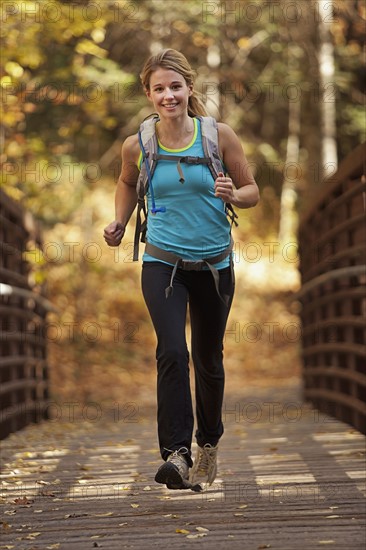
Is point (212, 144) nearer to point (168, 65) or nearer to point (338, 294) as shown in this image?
point (168, 65)

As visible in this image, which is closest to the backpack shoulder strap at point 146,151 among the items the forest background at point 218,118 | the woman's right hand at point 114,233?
the woman's right hand at point 114,233

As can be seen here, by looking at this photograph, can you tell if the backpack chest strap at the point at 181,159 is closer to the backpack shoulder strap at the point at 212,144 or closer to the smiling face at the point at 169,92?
the backpack shoulder strap at the point at 212,144

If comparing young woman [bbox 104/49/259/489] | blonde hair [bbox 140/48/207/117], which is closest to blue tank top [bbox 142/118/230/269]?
young woman [bbox 104/49/259/489]

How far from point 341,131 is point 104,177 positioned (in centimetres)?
514

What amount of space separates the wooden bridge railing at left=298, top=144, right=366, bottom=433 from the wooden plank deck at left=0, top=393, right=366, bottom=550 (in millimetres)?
548

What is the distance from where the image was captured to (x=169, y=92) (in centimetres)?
450

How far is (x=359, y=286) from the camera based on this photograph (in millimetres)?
7516

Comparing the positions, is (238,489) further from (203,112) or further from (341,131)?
(341,131)

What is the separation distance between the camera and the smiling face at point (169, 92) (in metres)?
4.50

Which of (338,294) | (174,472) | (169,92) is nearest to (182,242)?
(169,92)

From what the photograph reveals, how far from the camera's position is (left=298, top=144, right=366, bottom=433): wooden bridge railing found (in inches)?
282

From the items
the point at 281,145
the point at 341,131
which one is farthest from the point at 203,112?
the point at 281,145

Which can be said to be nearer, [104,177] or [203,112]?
[203,112]

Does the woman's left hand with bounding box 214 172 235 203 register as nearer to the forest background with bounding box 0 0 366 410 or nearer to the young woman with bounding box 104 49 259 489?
the young woman with bounding box 104 49 259 489
